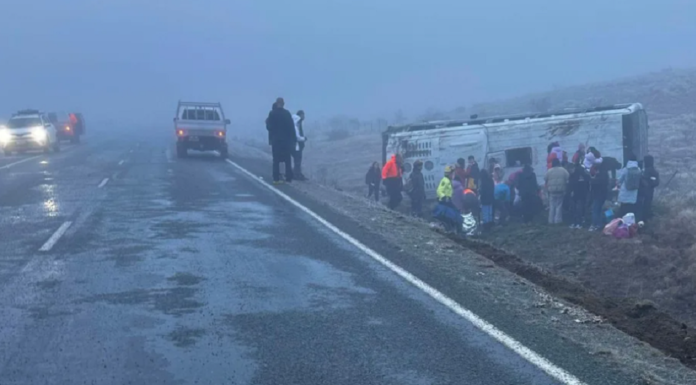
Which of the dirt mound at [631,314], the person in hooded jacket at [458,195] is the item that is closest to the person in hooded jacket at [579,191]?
the person in hooded jacket at [458,195]

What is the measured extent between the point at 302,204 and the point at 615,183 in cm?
829

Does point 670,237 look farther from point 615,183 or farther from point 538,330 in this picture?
point 538,330

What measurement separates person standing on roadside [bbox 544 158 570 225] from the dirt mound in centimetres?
700

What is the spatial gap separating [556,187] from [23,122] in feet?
90.1

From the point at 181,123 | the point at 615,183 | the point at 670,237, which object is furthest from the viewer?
the point at 181,123

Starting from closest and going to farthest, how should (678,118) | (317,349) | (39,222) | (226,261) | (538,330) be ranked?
(317,349) → (538,330) → (226,261) → (39,222) → (678,118)

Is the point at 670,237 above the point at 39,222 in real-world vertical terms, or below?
below

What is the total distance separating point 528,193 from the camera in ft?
67.8

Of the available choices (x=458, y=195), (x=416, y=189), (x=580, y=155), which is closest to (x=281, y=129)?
(x=416, y=189)

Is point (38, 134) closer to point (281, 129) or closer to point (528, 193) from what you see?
point (281, 129)

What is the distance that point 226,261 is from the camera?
1098 cm

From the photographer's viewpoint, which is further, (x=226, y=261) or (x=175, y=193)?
(x=175, y=193)

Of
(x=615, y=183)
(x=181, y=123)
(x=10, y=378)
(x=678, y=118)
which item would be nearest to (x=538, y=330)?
(x=10, y=378)

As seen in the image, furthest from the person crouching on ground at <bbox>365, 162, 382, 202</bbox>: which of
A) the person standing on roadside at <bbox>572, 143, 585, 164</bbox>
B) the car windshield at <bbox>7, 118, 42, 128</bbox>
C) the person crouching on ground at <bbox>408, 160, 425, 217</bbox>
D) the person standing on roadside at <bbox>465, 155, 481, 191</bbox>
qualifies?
the car windshield at <bbox>7, 118, 42, 128</bbox>
